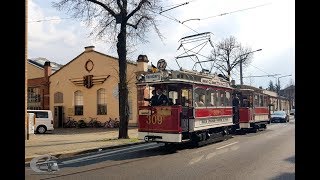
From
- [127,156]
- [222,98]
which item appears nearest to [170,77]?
[127,156]

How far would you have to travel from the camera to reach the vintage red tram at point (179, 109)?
1388 centimetres

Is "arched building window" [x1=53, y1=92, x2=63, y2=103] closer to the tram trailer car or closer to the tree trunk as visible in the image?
the tree trunk

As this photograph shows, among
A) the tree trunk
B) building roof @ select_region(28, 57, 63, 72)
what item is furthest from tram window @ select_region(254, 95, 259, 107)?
building roof @ select_region(28, 57, 63, 72)

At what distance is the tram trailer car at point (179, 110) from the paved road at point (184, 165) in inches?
31.9

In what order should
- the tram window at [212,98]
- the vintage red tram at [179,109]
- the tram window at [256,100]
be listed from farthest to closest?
the tram window at [256,100]
the tram window at [212,98]
the vintage red tram at [179,109]

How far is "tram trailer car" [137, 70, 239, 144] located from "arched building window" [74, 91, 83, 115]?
20955 millimetres

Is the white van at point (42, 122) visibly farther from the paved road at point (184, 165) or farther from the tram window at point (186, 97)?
the tram window at point (186, 97)

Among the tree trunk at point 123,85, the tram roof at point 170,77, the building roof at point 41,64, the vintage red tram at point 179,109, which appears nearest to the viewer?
the vintage red tram at point 179,109

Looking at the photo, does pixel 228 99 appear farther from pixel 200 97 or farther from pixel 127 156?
pixel 127 156

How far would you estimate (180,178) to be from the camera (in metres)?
8.49

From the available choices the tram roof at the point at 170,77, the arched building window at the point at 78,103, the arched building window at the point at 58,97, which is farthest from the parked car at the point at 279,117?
the tram roof at the point at 170,77
